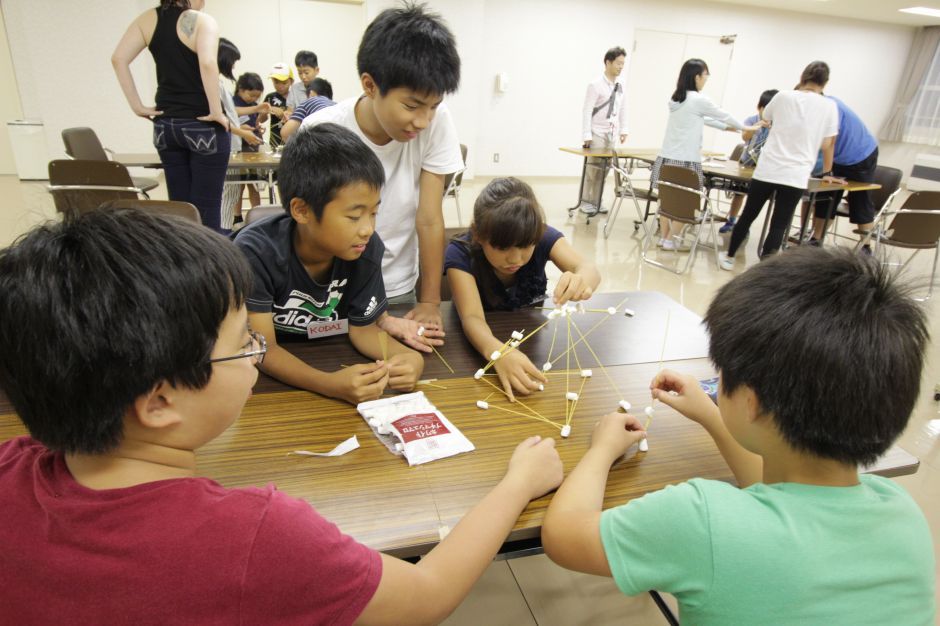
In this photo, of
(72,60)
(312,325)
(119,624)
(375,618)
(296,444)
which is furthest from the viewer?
(72,60)

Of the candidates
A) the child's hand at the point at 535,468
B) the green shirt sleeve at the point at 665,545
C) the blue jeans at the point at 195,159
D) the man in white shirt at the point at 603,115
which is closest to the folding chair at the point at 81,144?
the blue jeans at the point at 195,159

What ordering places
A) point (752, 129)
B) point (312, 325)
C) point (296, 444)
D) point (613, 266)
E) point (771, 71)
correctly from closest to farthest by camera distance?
point (296, 444) < point (312, 325) < point (613, 266) < point (752, 129) < point (771, 71)

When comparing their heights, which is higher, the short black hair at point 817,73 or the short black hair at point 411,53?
the short black hair at point 817,73

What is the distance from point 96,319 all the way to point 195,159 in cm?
300

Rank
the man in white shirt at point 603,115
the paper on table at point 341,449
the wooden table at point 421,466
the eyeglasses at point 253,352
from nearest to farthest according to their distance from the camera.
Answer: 1. the eyeglasses at point 253,352
2. the wooden table at point 421,466
3. the paper on table at point 341,449
4. the man in white shirt at point 603,115

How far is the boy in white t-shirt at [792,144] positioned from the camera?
173 inches

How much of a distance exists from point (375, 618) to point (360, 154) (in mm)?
1123

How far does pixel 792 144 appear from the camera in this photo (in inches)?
178

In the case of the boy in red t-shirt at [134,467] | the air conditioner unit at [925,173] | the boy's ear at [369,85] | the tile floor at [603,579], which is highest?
the boy's ear at [369,85]

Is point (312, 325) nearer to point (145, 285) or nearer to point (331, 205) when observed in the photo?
point (331, 205)

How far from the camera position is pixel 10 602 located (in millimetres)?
579

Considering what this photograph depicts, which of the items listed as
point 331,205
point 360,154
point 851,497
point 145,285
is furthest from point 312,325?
point 851,497

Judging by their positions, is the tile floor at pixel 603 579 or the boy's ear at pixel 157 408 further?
the tile floor at pixel 603 579

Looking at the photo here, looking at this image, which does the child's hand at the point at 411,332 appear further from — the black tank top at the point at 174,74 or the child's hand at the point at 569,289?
the black tank top at the point at 174,74
